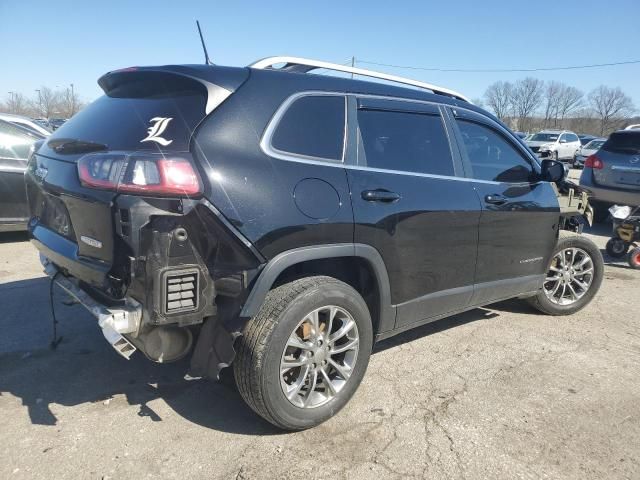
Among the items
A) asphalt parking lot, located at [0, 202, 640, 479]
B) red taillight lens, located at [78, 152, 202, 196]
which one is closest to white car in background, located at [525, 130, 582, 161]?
asphalt parking lot, located at [0, 202, 640, 479]

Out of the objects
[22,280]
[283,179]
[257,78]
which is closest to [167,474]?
[283,179]

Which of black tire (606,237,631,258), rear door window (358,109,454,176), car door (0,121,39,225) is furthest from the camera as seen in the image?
black tire (606,237,631,258)

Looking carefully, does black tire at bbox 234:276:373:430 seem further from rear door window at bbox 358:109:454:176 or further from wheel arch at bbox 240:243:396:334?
rear door window at bbox 358:109:454:176

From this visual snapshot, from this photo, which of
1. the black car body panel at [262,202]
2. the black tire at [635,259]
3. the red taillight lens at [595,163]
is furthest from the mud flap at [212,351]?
the red taillight lens at [595,163]

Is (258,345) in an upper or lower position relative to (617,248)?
upper

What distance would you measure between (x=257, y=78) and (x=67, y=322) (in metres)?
2.77

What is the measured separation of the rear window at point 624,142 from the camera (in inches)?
336

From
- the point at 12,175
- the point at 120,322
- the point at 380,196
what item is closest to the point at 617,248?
the point at 380,196

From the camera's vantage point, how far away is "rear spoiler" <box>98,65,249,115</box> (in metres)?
2.55

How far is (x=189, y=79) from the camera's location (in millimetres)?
2617

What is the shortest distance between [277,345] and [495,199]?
2127 millimetres

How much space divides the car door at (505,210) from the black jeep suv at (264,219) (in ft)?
0.34

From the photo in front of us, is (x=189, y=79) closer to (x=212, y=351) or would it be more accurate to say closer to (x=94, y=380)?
(x=212, y=351)

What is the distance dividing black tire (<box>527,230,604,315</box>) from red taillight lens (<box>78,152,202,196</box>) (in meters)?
3.46
